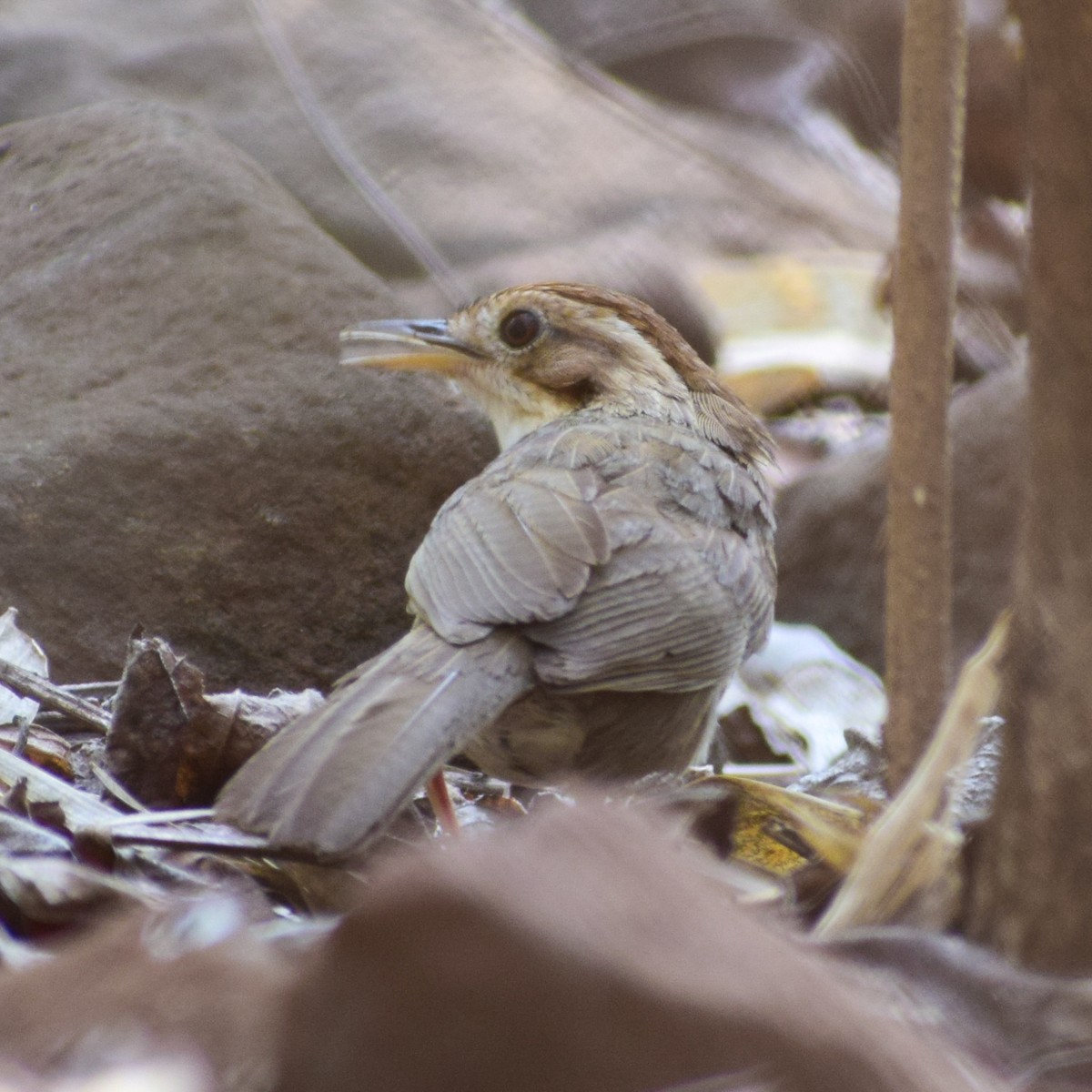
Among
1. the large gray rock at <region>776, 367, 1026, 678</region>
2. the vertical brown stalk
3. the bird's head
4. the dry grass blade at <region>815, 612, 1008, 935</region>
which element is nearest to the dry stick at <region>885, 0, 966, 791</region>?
the dry grass blade at <region>815, 612, 1008, 935</region>

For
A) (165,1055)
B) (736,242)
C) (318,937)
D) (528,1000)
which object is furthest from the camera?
(736,242)

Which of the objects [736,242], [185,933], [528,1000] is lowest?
[736,242]

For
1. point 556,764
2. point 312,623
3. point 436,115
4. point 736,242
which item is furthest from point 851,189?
point 556,764

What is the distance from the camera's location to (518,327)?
16.9ft

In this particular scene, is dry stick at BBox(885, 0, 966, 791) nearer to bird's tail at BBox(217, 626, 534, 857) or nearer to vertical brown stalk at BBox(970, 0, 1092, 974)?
bird's tail at BBox(217, 626, 534, 857)

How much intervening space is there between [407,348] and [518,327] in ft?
1.15

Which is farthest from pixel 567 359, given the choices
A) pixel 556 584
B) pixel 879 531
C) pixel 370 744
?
pixel 370 744

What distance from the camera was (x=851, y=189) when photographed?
9.43 m

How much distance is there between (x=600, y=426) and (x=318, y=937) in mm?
2378

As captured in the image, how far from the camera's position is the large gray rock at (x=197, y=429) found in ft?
15.5

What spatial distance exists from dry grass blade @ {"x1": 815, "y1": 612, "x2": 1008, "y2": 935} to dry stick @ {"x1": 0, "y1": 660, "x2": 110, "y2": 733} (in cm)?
216

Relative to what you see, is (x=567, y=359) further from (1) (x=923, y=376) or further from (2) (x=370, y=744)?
(2) (x=370, y=744)

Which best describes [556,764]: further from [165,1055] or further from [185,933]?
[165,1055]

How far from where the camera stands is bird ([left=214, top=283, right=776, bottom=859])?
2895mm
